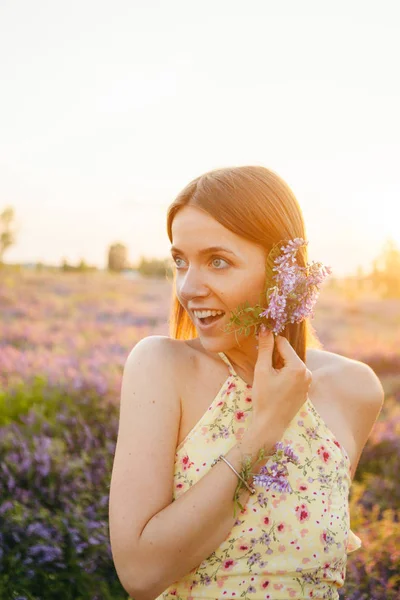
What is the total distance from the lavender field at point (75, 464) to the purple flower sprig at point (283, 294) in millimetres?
1895

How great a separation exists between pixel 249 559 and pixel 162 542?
33cm

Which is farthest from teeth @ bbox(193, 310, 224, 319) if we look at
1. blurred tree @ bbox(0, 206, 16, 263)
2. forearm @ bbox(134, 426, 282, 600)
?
blurred tree @ bbox(0, 206, 16, 263)

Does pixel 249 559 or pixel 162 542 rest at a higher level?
pixel 162 542

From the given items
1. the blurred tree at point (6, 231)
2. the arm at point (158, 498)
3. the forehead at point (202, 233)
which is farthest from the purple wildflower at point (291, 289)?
the blurred tree at point (6, 231)

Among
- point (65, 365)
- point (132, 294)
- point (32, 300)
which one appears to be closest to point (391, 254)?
point (132, 294)

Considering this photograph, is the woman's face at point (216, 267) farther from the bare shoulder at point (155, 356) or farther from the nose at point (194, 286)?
the bare shoulder at point (155, 356)

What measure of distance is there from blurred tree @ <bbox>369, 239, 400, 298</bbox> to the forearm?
29.6 meters

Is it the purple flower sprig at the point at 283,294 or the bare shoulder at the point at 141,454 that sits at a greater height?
the purple flower sprig at the point at 283,294

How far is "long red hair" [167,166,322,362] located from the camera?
2.12m

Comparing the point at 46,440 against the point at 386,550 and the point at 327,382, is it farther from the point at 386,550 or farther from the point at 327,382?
the point at 327,382

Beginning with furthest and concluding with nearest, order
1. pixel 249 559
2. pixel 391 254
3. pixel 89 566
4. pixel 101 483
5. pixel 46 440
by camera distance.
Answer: pixel 391 254, pixel 46 440, pixel 101 483, pixel 89 566, pixel 249 559

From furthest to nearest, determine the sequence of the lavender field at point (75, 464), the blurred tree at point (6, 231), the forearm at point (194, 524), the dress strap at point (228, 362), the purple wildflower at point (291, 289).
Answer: the blurred tree at point (6, 231) < the lavender field at point (75, 464) < the dress strap at point (228, 362) < the purple wildflower at point (291, 289) < the forearm at point (194, 524)

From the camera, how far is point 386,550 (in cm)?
392

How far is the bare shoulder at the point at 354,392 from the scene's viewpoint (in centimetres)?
258
